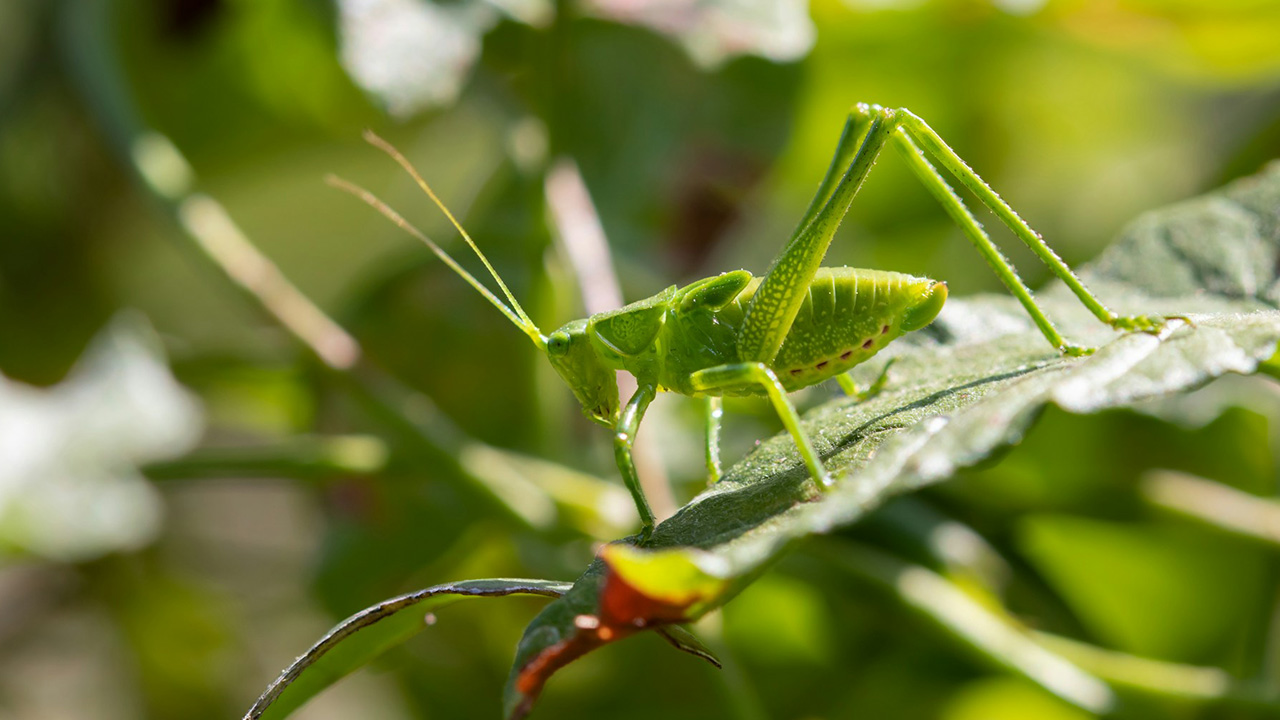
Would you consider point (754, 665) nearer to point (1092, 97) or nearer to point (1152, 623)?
point (1152, 623)

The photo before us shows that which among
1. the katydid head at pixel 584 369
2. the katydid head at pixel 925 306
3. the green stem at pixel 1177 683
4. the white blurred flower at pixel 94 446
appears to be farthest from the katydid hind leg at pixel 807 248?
the white blurred flower at pixel 94 446

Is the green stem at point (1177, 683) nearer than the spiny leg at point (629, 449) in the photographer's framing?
No

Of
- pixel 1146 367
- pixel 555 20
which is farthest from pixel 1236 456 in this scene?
pixel 555 20

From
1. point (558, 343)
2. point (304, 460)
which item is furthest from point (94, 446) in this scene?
point (558, 343)

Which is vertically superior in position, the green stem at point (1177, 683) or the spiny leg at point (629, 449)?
the spiny leg at point (629, 449)

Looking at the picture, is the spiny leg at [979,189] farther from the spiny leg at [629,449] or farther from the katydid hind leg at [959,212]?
the spiny leg at [629,449]
